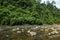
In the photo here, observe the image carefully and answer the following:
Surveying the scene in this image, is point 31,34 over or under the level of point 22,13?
over

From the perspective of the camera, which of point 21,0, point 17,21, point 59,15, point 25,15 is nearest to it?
point 17,21

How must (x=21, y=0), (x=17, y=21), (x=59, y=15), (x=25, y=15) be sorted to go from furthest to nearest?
(x=59, y=15) < (x=21, y=0) < (x=25, y=15) < (x=17, y=21)

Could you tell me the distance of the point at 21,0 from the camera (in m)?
19.0

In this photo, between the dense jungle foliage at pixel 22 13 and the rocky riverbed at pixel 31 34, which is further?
the dense jungle foliage at pixel 22 13

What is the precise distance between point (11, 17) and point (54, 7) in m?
8.93

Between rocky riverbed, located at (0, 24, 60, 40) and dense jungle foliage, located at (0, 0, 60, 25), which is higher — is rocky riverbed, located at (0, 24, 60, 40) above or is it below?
above

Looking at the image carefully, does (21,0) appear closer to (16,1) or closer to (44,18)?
(16,1)

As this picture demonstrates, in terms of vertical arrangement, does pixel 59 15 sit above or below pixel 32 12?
below

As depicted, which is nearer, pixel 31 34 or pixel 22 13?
pixel 31 34

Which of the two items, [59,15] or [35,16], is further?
[59,15]

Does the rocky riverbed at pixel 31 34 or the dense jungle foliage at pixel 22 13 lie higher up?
the rocky riverbed at pixel 31 34

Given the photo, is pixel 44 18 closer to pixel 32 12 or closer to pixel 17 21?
pixel 32 12

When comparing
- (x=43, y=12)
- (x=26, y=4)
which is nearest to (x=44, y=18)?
(x=43, y=12)

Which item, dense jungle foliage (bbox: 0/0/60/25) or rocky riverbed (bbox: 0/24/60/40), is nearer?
rocky riverbed (bbox: 0/24/60/40)
